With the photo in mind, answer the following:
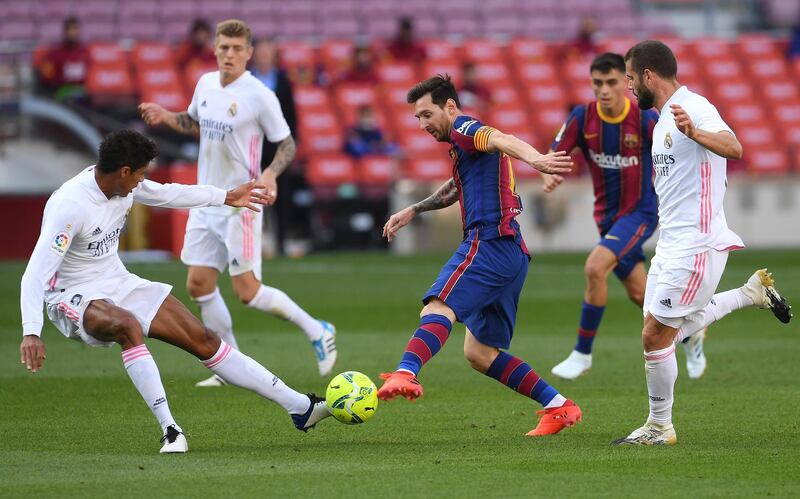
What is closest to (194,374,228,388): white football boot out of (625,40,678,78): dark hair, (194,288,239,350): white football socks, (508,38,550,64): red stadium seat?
(194,288,239,350): white football socks

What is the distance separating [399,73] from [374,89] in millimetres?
695

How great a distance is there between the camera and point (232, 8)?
85.4ft

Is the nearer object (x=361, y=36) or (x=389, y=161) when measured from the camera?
(x=389, y=161)

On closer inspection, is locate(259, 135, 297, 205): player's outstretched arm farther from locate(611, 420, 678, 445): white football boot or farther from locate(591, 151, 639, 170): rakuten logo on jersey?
locate(611, 420, 678, 445): white football boot

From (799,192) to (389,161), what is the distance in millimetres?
6907

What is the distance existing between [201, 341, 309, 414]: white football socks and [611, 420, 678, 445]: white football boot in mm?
1702

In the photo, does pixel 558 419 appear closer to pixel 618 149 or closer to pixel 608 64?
pixel 618 149

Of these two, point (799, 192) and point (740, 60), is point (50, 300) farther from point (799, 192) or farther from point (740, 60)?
point (740, 60)

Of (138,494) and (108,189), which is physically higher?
(108,189)

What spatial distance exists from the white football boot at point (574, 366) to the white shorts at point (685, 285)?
2.77m

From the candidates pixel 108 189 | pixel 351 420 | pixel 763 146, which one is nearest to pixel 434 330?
pixel 351 420

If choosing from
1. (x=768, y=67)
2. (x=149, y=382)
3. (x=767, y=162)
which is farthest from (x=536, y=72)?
(x=149, y=382)

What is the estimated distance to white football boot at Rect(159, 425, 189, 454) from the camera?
6711 millimetres

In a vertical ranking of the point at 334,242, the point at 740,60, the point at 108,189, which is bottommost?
the point at 334,242
